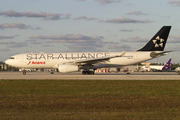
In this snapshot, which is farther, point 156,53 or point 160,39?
point 160,39

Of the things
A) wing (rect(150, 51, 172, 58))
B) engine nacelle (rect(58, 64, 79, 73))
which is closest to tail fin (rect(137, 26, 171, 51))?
wing (rect(150, 51, 172, 58))

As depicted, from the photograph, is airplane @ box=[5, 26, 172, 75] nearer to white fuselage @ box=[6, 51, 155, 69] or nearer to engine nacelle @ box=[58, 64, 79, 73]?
white fuselage @ box=[6, 51, 155, 69]

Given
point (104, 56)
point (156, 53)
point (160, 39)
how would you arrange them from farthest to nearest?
1. point (160, 39)
2. point (104, 56)
3. point (156, 53)

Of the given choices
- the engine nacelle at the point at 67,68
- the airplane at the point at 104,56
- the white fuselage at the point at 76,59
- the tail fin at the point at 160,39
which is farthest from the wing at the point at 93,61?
the tail fin at the point at 160,39

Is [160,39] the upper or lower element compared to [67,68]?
upper

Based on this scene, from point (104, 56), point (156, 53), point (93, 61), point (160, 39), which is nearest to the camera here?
point (93, 61)

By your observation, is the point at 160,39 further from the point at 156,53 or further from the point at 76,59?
the point at 76,59

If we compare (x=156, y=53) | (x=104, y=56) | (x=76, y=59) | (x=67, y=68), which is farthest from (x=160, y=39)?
(x=67, y=68)

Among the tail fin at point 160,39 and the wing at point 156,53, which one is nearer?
the wing at point 156,53

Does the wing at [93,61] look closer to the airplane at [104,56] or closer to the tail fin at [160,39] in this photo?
the airplane at [104,56]

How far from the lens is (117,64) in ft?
128
